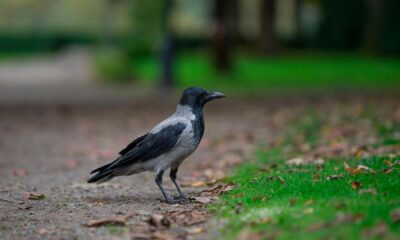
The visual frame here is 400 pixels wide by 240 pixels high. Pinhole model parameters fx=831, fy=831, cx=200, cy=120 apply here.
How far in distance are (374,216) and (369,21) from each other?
43.3 metres

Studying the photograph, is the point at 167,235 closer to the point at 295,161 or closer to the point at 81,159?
the point at 295,161

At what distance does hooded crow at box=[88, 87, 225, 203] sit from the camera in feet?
29.1

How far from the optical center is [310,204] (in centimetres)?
738

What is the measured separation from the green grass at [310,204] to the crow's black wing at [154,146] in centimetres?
83

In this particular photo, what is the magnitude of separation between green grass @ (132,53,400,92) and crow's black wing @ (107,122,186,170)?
17.9 m

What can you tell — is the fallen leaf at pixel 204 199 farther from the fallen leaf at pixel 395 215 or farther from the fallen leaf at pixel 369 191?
the fallen leaf at pixel 395 215

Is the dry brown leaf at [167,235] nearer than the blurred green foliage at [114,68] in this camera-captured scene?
Yes

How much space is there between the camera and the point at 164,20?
2825cm

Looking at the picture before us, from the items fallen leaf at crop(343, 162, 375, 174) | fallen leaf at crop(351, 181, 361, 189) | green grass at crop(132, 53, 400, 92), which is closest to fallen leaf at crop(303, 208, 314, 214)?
fallen leaf at crop(351, 181, 361, 189)

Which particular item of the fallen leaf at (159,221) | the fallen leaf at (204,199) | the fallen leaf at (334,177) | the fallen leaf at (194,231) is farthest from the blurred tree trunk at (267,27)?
the fallen leaf at (194,231)

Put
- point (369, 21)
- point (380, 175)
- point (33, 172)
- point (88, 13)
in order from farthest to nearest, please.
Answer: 1. point (88, 13)
2. point (369, 21)
3. point (33, 172)
4. point (380, 175)

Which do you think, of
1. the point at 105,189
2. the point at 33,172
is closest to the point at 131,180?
the point at 105,189

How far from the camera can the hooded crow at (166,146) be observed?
8867mm

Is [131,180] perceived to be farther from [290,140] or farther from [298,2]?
[298,2]
